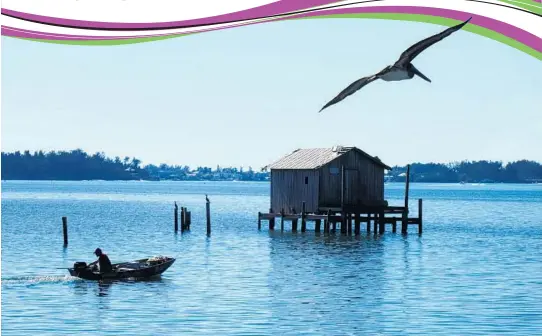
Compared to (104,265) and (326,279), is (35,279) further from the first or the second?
(326,279)

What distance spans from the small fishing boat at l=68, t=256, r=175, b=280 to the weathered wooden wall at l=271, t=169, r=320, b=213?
21.0m

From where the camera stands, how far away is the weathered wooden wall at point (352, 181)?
6144 cm

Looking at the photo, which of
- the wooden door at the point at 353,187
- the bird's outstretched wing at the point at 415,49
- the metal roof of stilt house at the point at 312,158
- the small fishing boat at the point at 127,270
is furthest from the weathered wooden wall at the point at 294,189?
the bird's outstretched wing at the point at 415,49

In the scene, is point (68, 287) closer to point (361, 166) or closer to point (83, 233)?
point (361, 166)

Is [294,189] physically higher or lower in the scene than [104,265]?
higher

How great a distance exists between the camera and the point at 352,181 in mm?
62000

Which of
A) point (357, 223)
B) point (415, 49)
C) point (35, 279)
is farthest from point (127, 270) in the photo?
point (357, 223)

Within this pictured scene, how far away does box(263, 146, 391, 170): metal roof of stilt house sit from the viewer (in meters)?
61.7

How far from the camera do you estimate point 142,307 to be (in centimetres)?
3269

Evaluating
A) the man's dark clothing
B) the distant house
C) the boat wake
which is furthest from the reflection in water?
the boat wake

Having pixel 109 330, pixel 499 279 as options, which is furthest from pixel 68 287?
pixel 499 279

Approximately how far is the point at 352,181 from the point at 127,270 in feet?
82.3

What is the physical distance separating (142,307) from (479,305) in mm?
11011

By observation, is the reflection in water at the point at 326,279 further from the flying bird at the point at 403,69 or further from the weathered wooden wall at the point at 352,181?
the flying bird at the point at 403,69
